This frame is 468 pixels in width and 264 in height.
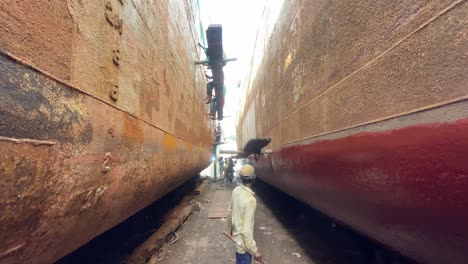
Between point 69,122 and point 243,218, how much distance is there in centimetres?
204

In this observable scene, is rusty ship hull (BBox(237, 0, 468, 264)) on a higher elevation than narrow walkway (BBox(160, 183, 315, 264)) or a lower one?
higher

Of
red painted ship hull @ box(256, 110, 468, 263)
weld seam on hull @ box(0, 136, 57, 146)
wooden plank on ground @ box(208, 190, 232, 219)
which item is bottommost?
wooden plank on ground @ box(208, 190, 232, 219)

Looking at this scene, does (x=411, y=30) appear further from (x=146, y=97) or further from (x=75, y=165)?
(x=146, y=97)

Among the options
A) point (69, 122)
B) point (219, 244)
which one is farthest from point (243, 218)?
point (69, 122)

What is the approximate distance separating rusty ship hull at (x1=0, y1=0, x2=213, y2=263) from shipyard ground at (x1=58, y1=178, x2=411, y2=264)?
4.25ft

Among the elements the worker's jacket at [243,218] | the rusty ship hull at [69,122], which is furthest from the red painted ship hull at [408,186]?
the rusty ship hull at [69,122]

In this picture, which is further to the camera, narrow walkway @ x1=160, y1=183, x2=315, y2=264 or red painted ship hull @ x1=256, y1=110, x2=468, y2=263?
narrow walkway @ x1=160, y1=183, x2=315, y2=264

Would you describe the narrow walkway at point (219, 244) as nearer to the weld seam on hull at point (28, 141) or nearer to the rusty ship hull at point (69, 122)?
the rusty ship hull at point (69, 122)

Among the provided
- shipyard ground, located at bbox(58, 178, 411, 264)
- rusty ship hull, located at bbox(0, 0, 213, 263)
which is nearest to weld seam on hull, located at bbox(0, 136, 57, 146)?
rusty ship hull, located at bbox(0, 0, 213, 263)

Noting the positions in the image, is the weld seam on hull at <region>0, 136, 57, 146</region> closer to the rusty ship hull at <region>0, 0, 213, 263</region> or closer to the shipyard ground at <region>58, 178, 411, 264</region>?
the rusty ship hull at <region>0, 0, 213, 263</region>

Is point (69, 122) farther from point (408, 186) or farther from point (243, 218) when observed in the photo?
point (243, 218)

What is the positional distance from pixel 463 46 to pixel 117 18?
209cm

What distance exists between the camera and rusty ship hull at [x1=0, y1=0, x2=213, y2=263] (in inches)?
43.1

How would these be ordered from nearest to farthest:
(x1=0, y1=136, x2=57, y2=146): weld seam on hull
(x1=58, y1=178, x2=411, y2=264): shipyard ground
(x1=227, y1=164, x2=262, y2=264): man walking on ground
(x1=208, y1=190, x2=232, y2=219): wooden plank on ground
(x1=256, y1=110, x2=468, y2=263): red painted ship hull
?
1. (x1=0, y1=136, x2=57, y2=146): weld seam on hull
2. (x1=256, y1=110, x2=468, y2=263): red painted ship hull
3. (x1=227, y1=164, x2=262, y2=264): man walking on ground
4. (x1=58, y1=178, x2=411, y2=264): shipyard ground
5. (x1=208, y1=190, x2=232, y2=219): wooden plank on ground
